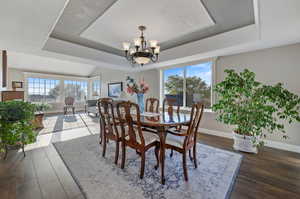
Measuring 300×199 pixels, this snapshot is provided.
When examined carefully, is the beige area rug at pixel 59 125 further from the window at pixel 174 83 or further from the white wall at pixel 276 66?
the white wall at pixel 276 66

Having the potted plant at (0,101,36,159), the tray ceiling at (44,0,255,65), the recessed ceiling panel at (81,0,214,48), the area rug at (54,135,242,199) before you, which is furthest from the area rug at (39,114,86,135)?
the recessed ceiling panel at (81,0,214,48)

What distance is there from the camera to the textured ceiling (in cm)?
185

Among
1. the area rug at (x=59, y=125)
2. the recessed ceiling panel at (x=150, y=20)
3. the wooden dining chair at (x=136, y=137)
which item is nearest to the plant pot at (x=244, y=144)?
the wooden dining chair at (x=136, y=137)

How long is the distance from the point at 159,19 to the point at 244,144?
2.88m

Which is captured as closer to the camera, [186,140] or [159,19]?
[186,140]

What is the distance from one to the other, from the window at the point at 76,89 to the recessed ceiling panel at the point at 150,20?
231 inches

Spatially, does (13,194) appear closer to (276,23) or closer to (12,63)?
(276,23)

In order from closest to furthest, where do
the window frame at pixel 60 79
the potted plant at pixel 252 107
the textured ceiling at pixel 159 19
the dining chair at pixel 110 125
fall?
the textured ceiling at pixel 159 19
the dining chair at pixel 110 125
the potted plant at pixel 252 107
the window frame at pixel 60 79

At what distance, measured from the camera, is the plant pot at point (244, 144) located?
2.41 meters

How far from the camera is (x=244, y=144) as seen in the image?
8.07 feet

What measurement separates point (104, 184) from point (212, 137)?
2815 millimetres

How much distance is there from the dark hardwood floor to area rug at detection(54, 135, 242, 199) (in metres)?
0.11

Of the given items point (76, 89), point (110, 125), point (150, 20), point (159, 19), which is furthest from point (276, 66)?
point (76, 89)

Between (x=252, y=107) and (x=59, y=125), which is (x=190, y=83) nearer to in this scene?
(x=252, y=107)
